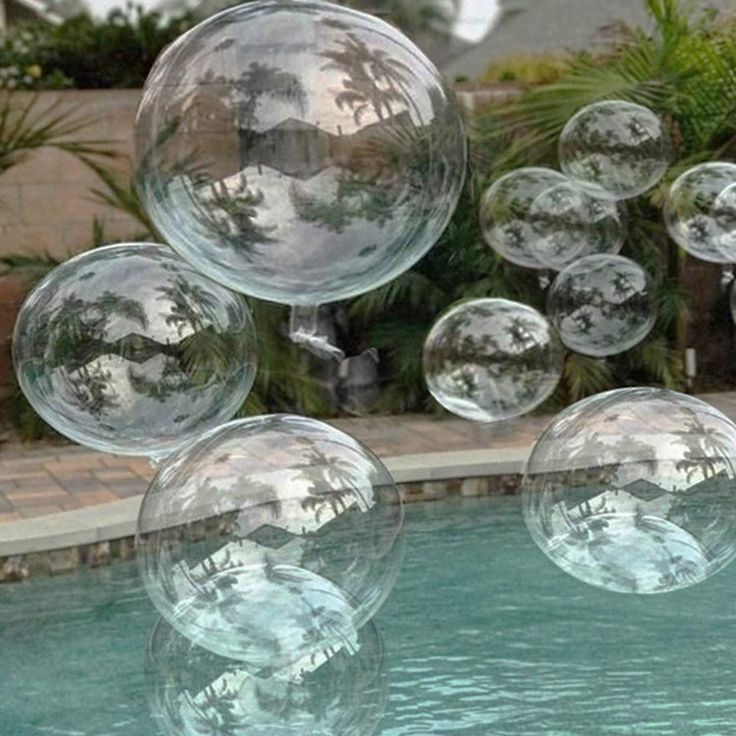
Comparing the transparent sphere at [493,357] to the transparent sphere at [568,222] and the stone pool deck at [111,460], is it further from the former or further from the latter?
the stone pool deck at [111,460]

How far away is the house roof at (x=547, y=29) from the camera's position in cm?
2492

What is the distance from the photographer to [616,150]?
8.55 metres

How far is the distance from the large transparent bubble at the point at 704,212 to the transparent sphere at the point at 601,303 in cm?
35

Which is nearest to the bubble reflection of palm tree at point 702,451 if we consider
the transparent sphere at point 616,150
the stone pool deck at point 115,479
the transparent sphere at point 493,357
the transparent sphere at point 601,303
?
the transparent sphere at point 493,357

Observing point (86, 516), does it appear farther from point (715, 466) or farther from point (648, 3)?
point (648, 3)

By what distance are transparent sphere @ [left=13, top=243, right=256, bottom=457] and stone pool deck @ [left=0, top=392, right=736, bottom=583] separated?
7.78ft

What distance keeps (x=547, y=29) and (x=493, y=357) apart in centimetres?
2275

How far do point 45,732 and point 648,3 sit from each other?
8.47 m

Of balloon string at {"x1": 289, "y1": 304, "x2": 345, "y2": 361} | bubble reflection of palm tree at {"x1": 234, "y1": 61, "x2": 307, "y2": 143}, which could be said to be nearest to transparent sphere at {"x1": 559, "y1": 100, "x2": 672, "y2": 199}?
balloon string at {"x1": 289, "y1": 304, "x2": 345, "y2": 361}

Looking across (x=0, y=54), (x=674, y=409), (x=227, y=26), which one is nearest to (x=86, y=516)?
(x=674, y=409)

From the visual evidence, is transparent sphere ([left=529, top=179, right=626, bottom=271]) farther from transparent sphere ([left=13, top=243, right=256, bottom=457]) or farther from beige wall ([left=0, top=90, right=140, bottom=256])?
transparent sphere ([left=13, top=243, right=256, bottom=457])

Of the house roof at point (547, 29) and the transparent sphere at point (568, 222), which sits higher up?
the transparent sphere at point (568, 222)

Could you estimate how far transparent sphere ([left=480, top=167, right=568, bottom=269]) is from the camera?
27.9ft

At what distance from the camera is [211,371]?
4184 mm
